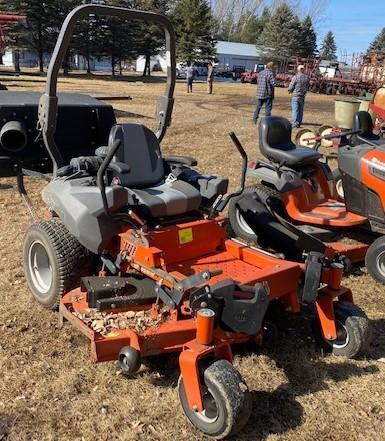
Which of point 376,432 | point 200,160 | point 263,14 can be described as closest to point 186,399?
point 376,432

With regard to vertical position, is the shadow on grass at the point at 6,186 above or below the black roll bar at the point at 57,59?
below

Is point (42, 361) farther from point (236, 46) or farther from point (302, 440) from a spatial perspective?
point (236, 46)

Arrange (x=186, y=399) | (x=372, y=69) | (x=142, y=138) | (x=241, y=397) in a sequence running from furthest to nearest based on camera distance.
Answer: (x=372, y=69) < (x=142, y=138) < (x=186, y=399) < (x=241, y=397)

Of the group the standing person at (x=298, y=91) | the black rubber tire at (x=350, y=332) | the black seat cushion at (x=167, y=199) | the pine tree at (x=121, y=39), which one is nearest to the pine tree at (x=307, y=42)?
the pine tree at (x=121, y=39)

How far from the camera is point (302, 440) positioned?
259 centimetres

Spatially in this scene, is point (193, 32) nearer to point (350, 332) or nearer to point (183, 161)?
point (183, 161)

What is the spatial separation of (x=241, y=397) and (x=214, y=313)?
0.40 metres

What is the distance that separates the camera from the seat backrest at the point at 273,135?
5355 mm

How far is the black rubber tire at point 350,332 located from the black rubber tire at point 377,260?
122 cm

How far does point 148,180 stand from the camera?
12.6 feet

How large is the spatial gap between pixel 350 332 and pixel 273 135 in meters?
2.71

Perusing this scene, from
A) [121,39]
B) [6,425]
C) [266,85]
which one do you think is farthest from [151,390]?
[121,39]

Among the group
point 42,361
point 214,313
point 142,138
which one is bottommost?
point 42,361

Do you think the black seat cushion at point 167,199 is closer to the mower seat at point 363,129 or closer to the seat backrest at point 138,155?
the seat backrest at point 138,155
